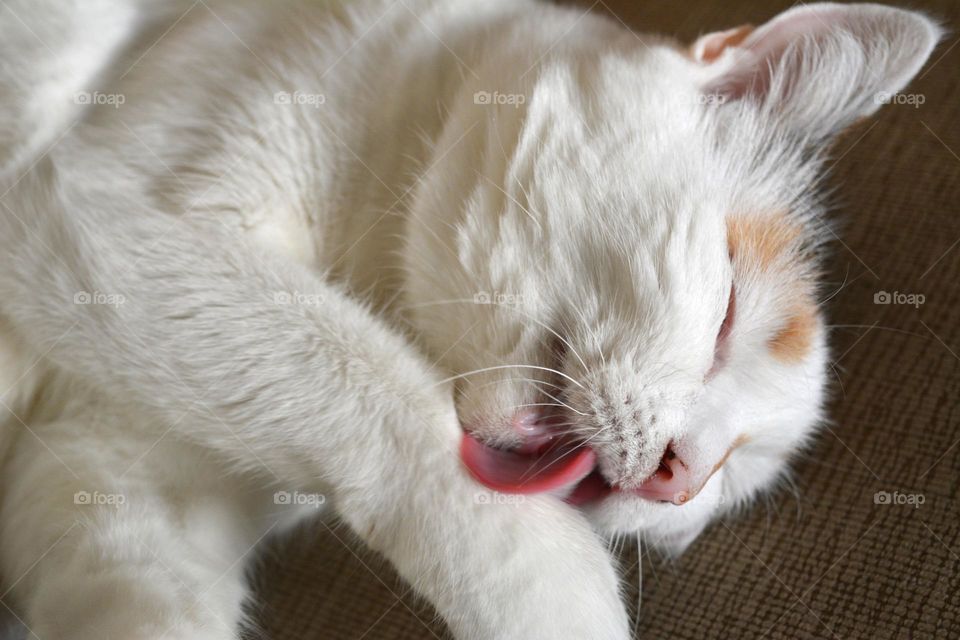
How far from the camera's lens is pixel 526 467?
97cm

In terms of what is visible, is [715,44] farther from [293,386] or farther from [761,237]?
[293,386]

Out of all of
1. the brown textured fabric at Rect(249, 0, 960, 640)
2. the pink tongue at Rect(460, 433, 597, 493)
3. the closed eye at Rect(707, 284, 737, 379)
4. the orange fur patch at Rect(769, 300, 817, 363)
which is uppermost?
the pink tongue at Rect(460, 433, 597, 493)

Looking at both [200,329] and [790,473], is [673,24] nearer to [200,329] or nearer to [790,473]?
[790,473]

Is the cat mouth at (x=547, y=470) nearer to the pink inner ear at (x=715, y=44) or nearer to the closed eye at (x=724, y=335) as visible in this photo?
the closed eye at (x=724, y=335)

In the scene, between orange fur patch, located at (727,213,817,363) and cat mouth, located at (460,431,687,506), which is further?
orange fur patch, located at (727,213,817,363)

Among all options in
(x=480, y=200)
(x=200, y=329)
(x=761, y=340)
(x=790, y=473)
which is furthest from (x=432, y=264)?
(x=790, y=473)

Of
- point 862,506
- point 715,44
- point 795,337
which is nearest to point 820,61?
point 715,44

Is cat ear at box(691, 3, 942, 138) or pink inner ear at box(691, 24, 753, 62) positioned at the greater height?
pink inner ear at box(691, 24, 753, 62)

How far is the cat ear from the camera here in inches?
41.3

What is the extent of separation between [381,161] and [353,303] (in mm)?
229

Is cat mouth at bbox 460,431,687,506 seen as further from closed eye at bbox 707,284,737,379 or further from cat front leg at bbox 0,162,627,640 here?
closed eye at bbox 707,284,737,379

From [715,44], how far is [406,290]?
1.68 feet

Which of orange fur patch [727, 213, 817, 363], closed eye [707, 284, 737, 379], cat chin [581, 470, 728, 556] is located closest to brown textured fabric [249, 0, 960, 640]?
cat chin [581, 470, 728, 556]

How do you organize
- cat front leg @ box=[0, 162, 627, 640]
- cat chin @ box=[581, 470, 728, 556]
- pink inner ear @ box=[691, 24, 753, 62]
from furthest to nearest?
1. pink inner ear @ box=[691, 24, 753, 62]
2. cat chin @ box=[581, 470, 728, 556]
3. cat front leg @ box=[0, 162, 627, 640]
